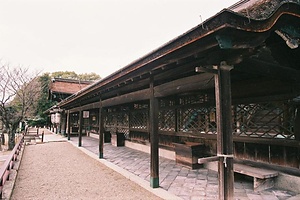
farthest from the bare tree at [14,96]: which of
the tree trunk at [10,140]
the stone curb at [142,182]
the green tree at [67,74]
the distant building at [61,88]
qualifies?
the green tree at [67,74]

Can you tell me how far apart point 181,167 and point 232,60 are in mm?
4295

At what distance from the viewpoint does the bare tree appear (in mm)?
12969

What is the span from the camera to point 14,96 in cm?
1513

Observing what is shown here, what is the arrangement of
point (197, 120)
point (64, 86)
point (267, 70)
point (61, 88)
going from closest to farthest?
point (267, 70) < point (197, 120) < point (61, 88) < point (64, 86)

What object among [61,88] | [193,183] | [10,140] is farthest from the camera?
[61,88]

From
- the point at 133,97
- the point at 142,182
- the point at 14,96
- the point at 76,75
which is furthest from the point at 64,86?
the point at 76,75

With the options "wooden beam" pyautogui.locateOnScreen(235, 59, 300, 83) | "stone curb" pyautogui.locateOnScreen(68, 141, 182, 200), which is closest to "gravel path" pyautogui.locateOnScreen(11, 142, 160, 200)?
"stone curb" pyautogui.locateOnScreen(68, 141, 182, 200)

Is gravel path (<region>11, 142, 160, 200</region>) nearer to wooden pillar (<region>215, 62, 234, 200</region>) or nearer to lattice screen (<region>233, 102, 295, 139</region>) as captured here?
wooden pillar (<region>215, 62, 234, 200</region>)

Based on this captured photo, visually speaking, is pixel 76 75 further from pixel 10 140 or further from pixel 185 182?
pixel 185 182

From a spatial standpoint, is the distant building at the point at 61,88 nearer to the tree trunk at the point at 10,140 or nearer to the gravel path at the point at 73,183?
the tree trunk at the point at 10,140

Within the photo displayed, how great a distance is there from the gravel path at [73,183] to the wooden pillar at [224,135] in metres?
1.82

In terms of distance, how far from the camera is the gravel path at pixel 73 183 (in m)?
4.23

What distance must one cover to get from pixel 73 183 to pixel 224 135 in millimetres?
4118

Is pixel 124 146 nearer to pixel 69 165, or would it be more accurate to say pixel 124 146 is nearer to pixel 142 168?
pixel 69 165
